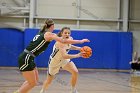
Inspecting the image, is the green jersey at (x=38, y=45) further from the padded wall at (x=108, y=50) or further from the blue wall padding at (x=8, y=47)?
the blue wall padding at (x=8, y=47)

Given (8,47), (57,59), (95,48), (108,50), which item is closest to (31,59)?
(57,59)

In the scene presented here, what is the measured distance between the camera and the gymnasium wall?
59.9ft

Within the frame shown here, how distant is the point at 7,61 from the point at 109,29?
586 centimetres

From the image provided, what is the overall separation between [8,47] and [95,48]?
463 centimetres

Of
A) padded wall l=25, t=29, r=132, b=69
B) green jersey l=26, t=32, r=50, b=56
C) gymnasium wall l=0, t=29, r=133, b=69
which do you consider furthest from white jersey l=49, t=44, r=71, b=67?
padded wall l=25, t=29, r=132, b=69

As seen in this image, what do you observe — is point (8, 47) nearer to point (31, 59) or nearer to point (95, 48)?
point (95, 48)

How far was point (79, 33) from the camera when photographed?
1831cm

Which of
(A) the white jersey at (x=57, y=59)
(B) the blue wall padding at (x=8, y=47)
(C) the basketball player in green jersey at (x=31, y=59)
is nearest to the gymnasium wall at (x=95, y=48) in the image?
(B) the blue wall padding at (x=8, y=47)

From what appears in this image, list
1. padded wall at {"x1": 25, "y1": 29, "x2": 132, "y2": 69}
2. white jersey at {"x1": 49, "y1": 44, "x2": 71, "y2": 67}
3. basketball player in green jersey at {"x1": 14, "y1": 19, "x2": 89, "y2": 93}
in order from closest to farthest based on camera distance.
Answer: basketball player in green jersey at {"x1": 14, "y1": 19, "x2": 89, "y2": 93} < white jersey at {"x1": 49, "y1": 44, "x2": 71, "y2": 67} < padded wall at {"x1": 25, "y1": 29, "x2": 132, "y2": 69}

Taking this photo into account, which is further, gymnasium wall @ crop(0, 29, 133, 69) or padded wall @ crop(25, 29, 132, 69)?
padded wall @ crop(25, 29, 132, 69)

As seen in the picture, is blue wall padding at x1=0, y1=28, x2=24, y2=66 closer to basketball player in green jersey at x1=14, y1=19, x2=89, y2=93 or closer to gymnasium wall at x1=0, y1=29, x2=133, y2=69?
gymnasium wall at x1=0, y1=29, x2=133, y2=69

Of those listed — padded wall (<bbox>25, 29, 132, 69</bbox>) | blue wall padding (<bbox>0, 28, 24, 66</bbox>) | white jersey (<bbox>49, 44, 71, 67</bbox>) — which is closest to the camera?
white jersey (<bbox>49, 44, 71, 67</bbox>)

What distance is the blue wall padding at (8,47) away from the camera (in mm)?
18234

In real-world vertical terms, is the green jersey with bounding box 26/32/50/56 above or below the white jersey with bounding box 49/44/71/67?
above
